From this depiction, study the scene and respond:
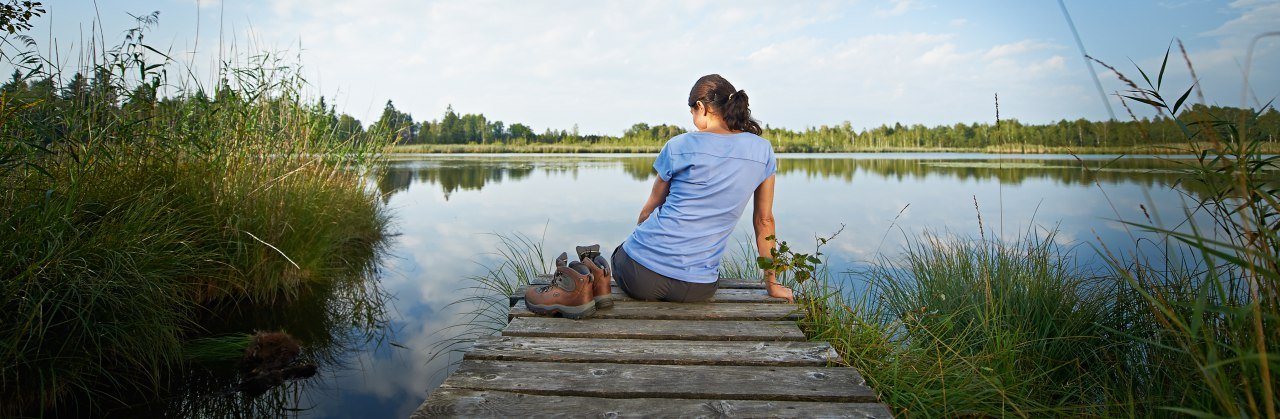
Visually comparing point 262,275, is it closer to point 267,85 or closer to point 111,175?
point 111,175

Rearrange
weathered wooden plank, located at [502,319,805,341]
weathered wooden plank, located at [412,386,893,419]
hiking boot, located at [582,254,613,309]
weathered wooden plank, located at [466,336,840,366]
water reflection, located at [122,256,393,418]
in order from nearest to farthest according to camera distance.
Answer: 1. weathered wooden plank, located at [412,386,893,419]
2. weathered wooden plank, located at [466,336,840,366]
3. weathered wooden plank, located at [502,319,805,341]
4. hiking boot, located at [582,254,613,309]
5. water reflection, located at [122,256,393,418]

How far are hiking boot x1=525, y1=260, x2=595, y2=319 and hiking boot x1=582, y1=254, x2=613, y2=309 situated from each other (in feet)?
0.16

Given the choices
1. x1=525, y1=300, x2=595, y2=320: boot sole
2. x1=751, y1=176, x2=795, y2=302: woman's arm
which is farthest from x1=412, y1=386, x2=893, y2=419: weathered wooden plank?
x1=751, y1=176, x2=795, y2=302: woman's arm

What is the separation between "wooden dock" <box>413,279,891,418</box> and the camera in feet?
5.89

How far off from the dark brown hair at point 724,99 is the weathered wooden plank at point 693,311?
820 millimetres

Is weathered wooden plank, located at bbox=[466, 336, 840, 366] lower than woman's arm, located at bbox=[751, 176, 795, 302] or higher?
lower

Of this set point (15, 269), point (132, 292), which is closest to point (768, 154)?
point (132, 292)

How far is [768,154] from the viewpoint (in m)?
2.84

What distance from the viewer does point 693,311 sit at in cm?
285

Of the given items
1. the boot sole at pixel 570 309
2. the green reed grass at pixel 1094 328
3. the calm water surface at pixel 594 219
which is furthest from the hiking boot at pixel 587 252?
→ the calm water surface at pixel 594 219

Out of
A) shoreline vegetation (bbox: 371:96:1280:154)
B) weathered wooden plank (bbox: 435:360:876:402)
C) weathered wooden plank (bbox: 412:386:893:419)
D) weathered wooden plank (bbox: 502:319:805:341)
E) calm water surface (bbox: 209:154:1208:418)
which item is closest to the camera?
weathered wooden plank (bbox: 412:386:893:419)

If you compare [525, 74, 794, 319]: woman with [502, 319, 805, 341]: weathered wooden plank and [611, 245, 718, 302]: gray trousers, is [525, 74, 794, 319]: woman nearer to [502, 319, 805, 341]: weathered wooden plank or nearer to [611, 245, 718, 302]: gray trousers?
[611, 245, 718, 302]: gray trousers

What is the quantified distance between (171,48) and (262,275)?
5.79ft

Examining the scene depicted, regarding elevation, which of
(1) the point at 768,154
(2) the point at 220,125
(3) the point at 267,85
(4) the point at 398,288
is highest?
(3) the point at 267,85
